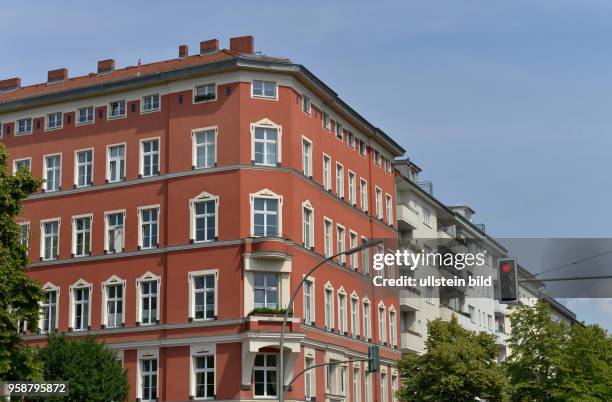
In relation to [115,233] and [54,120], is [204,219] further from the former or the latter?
[54,120]

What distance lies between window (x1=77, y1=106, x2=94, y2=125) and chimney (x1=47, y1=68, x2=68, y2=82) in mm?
5714

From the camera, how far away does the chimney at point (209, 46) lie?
5684cm

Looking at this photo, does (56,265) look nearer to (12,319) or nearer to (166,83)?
(166,83)

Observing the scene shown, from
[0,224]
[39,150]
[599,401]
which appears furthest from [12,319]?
[599,401]

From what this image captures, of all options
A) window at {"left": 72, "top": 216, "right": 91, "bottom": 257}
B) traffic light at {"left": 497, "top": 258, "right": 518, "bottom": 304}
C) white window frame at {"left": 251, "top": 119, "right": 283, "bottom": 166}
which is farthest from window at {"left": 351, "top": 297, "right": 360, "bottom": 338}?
traffic light at {"left": 497, "top": 258, "right": 518, "bottom": 304}

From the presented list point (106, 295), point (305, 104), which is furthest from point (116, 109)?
point (305, 104)

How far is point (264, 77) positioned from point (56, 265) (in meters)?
14.7

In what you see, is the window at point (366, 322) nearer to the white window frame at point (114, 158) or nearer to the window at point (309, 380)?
the window at point (309, 380)

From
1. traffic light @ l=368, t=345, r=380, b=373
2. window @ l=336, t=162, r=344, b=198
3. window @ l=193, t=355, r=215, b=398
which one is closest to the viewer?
traffic light @ l=368, t=345, r=380, b=373

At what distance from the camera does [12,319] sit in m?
37.0

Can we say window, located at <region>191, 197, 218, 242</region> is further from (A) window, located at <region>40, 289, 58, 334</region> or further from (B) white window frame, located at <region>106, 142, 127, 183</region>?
(A) window, located at <region>40, 289, 58, 334</region>

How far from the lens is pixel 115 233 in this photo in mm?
54156

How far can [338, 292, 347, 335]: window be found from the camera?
5691cm

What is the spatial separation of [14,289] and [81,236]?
1757cm
